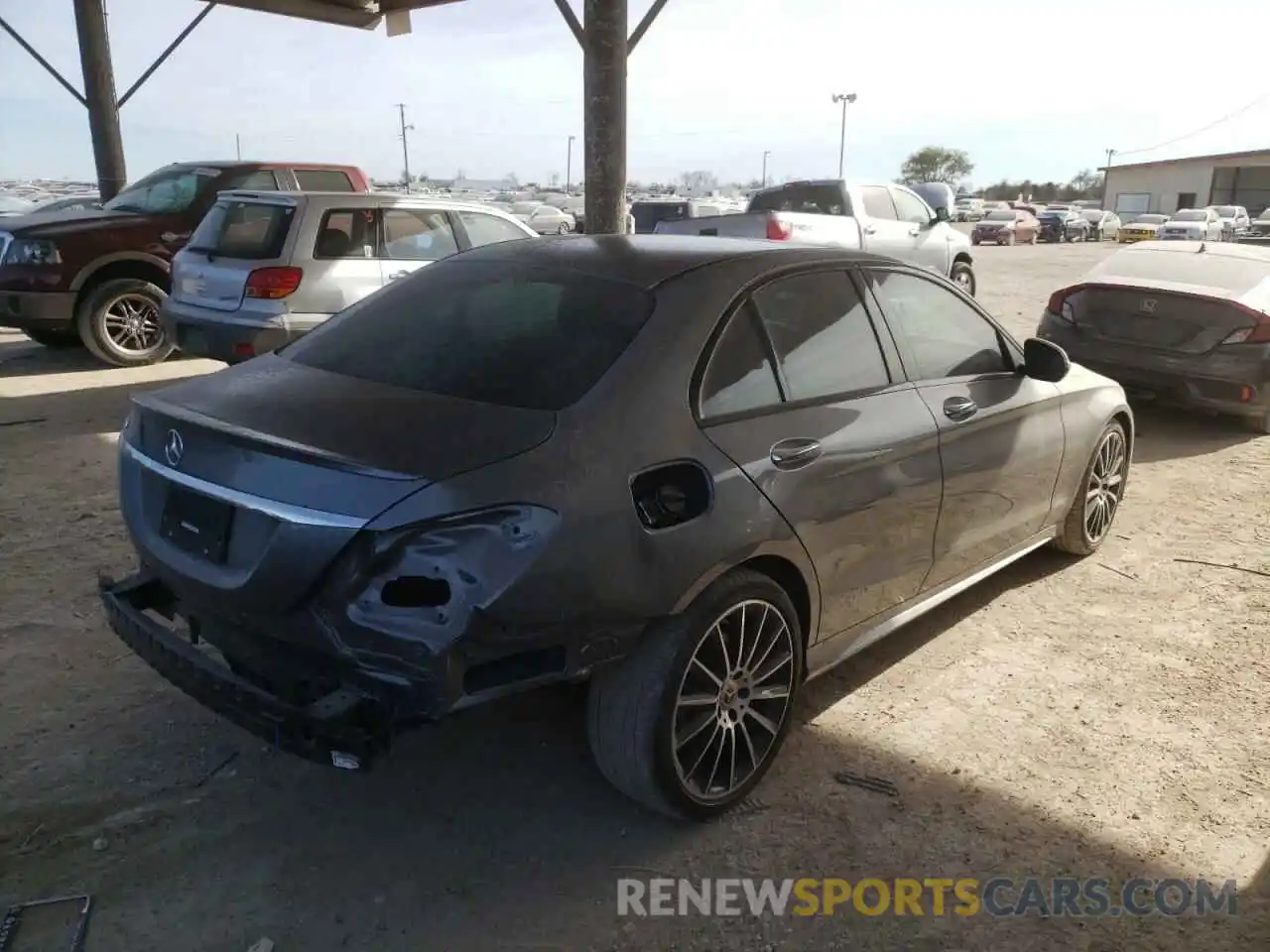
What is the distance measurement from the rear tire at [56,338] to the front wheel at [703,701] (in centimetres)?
921

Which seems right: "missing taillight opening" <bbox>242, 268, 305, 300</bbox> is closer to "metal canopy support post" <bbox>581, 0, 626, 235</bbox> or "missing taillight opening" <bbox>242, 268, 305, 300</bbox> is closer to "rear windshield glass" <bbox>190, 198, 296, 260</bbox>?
"rear windshield glass" <bbox>190, 198, 296, 260</bbox>

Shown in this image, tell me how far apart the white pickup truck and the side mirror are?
21.4ft

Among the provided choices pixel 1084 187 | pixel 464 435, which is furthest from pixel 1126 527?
pixel 1084 187

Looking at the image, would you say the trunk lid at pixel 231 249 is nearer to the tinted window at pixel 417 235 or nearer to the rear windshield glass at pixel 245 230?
the rear windshield glass at pixel 245 230

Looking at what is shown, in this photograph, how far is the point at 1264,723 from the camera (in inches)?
139

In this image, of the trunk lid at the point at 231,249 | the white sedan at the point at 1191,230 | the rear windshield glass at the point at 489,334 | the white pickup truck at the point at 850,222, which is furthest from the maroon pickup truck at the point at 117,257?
the white sedan at the point at 1191,230

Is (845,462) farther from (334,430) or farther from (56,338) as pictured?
(56,338)

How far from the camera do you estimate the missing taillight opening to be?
7074mm

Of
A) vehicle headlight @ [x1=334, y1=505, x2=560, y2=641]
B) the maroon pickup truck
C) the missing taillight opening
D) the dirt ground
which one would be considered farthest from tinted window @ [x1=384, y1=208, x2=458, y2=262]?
vehicle headlight @ [x1=334, y1=505, x2=560, y2=641]

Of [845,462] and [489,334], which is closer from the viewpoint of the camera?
[489,334]

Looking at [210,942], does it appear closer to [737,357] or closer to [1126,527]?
[737,357]

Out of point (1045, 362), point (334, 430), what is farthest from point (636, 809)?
point (1045, 362)

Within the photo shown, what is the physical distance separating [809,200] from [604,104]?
567cm

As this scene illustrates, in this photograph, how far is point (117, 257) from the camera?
902 cm
